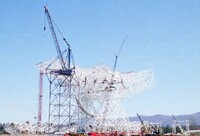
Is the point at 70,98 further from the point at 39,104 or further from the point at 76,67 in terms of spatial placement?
the point at 39,104

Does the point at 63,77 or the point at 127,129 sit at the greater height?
the point at 63,77

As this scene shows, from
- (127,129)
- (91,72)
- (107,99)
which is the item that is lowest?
(127,129)

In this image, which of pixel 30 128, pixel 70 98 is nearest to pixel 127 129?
pixel 70 98

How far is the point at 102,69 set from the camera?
137000 millimetres

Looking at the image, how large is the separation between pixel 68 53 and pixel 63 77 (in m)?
9.24

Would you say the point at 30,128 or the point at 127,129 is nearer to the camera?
the point at 127,129

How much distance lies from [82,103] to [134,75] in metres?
27.3

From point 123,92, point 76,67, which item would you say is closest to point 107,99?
point 123,92

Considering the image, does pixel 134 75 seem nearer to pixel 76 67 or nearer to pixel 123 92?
pixel 123 92

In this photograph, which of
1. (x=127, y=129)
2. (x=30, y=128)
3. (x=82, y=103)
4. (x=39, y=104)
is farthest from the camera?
(x=39, y=104)

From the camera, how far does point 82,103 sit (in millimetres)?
151375

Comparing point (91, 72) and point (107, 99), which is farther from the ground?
point (91, 72)

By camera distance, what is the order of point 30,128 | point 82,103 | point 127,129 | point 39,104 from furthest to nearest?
point 39,104 < point 30,128 < point 82,103 < point 127,129

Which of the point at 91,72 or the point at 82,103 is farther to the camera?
the point at 82,103
